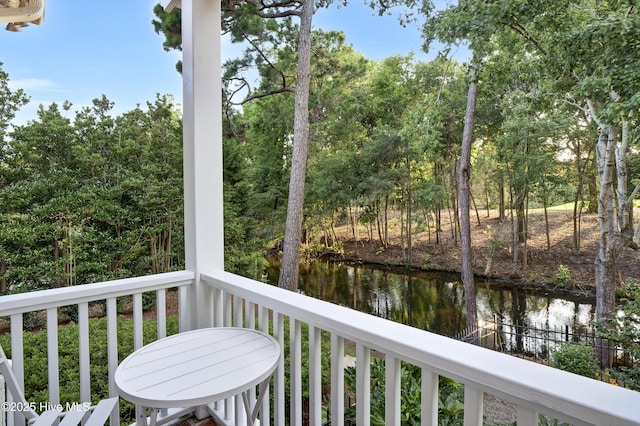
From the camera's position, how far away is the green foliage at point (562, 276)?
3.44 m

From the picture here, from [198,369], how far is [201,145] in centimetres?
114

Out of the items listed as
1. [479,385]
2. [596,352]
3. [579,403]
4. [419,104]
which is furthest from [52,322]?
[419,104]

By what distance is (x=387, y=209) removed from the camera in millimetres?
5453

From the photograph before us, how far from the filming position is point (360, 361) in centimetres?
109

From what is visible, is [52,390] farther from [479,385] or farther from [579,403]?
[579,403]

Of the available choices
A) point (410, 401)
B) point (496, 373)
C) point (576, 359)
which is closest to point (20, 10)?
point (496, 373)

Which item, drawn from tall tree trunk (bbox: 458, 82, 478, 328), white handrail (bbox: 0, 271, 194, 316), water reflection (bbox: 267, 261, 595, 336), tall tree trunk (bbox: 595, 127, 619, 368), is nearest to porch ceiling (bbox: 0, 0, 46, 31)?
white handrail (bbox: 0, 271, 194, 316)

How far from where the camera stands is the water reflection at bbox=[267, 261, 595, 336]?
3404 mm

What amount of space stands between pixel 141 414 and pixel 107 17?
6.55 m

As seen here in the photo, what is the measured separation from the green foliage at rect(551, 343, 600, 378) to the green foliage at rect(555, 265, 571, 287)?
0.59m

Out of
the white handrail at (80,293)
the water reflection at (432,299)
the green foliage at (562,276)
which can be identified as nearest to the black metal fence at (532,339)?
the water reflection at (432,299)

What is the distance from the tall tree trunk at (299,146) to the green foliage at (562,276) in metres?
3.48

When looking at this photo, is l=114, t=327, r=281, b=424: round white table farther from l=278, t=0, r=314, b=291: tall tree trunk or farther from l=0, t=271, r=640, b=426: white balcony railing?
l=278, t=0, r=314, b=291: tall tree trunk

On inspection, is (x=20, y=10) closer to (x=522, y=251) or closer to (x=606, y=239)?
(x=606, y=239)
